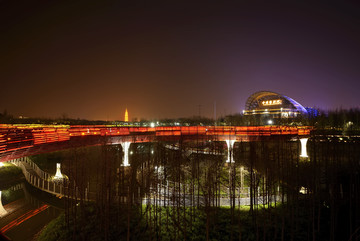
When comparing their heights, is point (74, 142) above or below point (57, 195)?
above

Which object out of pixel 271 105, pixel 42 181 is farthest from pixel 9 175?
pixel 271 105

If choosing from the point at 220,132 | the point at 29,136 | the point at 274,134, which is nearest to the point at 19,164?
the point at 29,136

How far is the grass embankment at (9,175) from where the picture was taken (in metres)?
30.0

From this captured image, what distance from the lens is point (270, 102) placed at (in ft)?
357

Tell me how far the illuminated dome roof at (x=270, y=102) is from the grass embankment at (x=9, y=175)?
10105 cm

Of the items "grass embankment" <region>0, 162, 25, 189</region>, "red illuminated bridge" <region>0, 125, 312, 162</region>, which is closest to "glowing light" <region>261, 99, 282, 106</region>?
"red illuminated bridge" <region>0, 125, 312, 162</region>

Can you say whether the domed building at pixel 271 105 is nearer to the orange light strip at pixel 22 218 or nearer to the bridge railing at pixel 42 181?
the bridge railing at pixel 42 181

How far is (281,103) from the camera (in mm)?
103750

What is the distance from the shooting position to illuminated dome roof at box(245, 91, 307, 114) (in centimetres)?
10050

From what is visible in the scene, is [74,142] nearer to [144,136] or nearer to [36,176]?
[144,136]

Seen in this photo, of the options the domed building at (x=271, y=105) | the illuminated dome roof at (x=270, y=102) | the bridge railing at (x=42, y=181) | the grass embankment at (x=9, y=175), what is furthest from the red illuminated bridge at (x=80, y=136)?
the illuminated dome roof at (x=270, y=102)

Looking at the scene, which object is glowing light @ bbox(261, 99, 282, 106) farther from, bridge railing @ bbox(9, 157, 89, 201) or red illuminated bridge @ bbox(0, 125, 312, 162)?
bridge railing @ bbox(9, 157, 89, 201)

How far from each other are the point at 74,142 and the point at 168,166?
499 inches

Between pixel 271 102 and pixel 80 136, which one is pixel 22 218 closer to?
pixel 80 136
